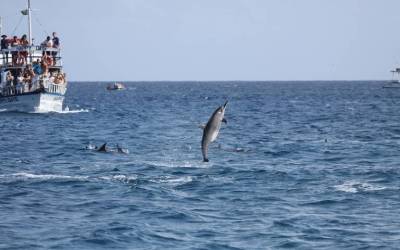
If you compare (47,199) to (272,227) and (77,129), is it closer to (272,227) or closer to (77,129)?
(272,227)

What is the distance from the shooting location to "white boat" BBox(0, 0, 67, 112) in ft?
224

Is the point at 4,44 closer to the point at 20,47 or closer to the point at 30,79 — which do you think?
the point at 20,47

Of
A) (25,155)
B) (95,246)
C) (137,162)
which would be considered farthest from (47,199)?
(25,155)

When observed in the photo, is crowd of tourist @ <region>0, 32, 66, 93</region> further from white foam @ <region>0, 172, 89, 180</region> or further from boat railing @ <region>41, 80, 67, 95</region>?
white foam @ <region>0, 172, 89, 180</region>

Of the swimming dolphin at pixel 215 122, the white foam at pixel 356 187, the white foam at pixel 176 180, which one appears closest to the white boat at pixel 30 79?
the white foam at pixel 176 180

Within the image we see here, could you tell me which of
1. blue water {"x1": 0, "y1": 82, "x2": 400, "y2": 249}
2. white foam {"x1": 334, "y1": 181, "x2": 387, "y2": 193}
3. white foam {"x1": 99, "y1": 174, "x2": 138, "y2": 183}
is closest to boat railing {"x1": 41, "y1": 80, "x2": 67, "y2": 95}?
blue water {"x1": 0, "y1": 82, "x2": 400, "y2": 249}

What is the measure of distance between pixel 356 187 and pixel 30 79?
4771 cm

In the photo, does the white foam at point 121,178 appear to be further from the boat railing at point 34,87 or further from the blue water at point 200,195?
the boat railing at point 34,87

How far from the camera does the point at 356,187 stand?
2645 cm

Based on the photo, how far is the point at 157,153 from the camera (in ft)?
128

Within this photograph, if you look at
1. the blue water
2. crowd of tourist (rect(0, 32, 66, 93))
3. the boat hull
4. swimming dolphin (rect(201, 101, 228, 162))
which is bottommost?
the blue water

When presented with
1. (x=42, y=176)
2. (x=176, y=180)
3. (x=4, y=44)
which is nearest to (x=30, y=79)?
(x=4, y=44)

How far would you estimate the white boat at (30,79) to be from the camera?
6812 centimetres

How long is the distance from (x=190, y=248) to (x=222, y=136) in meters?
33.8
